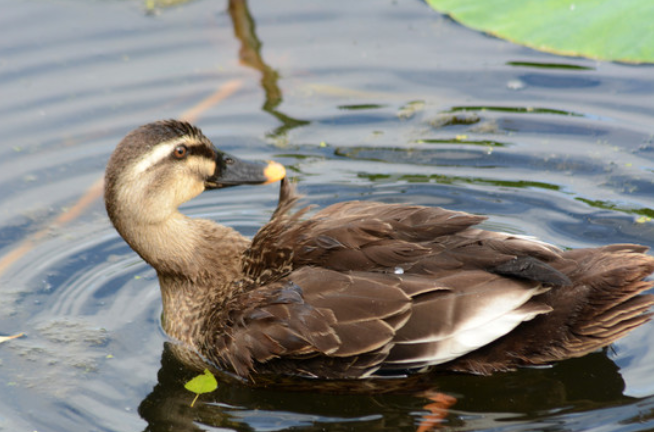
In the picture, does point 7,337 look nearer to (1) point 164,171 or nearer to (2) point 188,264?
(2) point 188,264

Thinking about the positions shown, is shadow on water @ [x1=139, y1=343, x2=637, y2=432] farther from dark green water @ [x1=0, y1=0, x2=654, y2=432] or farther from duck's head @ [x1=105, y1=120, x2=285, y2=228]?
duck's head @ [x1=105, y1=120, x2=285, y2=228]

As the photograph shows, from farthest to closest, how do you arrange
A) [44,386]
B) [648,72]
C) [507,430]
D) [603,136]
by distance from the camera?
1. [648,72]
2. [603,136]
3. [44,386]
4. [507,430]

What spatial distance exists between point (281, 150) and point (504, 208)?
199cm

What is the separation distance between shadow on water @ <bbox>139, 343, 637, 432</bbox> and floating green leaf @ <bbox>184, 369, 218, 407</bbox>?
0.13 feet

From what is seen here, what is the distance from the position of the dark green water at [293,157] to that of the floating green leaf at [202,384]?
98 mm

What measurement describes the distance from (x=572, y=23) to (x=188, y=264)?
155 inches

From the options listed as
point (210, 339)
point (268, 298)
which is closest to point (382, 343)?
point (268, 298)

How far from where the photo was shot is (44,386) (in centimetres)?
580

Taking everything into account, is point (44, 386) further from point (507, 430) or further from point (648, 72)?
point (648, 72)

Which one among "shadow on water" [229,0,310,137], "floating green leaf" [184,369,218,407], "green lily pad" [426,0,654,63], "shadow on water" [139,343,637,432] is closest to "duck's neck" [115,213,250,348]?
"floating green leaf" [184,369,218,407]

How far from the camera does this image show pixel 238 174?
20.4 ft

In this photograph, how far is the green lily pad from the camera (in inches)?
298

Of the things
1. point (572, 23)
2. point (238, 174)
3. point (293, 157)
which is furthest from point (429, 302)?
point (572, 23)

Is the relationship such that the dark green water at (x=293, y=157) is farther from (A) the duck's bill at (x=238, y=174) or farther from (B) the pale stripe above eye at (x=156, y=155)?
(B) the pale stripe above eye at (x=156, y=155)
